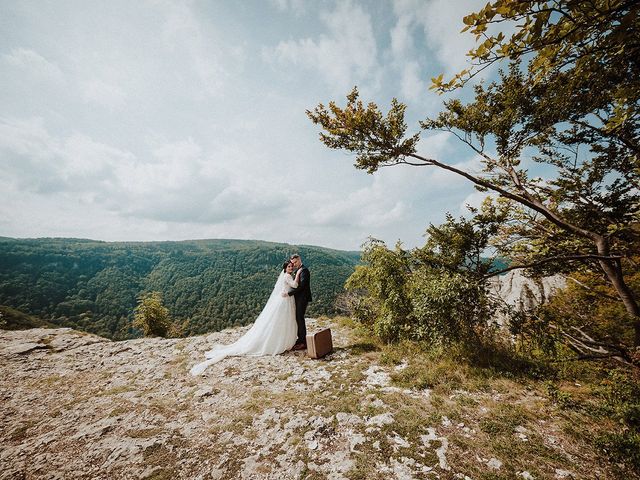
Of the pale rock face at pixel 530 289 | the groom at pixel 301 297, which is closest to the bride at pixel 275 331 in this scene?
the groom at pixel 301 297

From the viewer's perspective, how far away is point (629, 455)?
11.1ft

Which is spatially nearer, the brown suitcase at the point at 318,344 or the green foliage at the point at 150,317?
the brown suitcase at the point at 318,344

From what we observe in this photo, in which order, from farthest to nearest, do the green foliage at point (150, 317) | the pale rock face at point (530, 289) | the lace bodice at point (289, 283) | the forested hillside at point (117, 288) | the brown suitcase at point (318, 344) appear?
1. the forested hillside at point (117, 288)
2. the pale rock face at point (530, 289)
3. the green foliage at point (150, 317)
4. the lace bodice at point (289, 283)
5. the brown suitcase at point (318, 344)

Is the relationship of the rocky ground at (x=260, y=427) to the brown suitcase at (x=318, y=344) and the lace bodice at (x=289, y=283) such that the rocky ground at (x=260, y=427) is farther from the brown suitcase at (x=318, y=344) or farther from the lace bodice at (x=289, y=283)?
the lace bodice at (x=289, y=283)

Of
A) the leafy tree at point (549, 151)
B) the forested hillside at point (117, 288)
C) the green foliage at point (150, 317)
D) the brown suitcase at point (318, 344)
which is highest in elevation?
the leafy tree at point (549, 151)

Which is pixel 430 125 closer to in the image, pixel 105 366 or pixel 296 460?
pixel 296 460

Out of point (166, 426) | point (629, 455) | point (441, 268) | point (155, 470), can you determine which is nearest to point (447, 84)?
point (441, 268)

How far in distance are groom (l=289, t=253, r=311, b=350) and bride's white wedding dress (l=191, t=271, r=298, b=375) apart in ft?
0.61

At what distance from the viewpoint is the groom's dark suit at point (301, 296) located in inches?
337

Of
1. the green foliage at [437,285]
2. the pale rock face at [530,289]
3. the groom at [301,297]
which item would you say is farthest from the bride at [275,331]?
the pale rock face at [530,289]

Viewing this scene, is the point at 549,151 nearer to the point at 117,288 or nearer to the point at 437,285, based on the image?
the point at 437,285

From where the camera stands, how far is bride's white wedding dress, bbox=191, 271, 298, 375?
8.52 m

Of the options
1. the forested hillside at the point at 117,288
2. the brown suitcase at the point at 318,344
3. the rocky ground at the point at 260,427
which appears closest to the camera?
the rocky ground at the point at 260,427

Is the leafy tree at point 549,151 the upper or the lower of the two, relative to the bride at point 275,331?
upper
